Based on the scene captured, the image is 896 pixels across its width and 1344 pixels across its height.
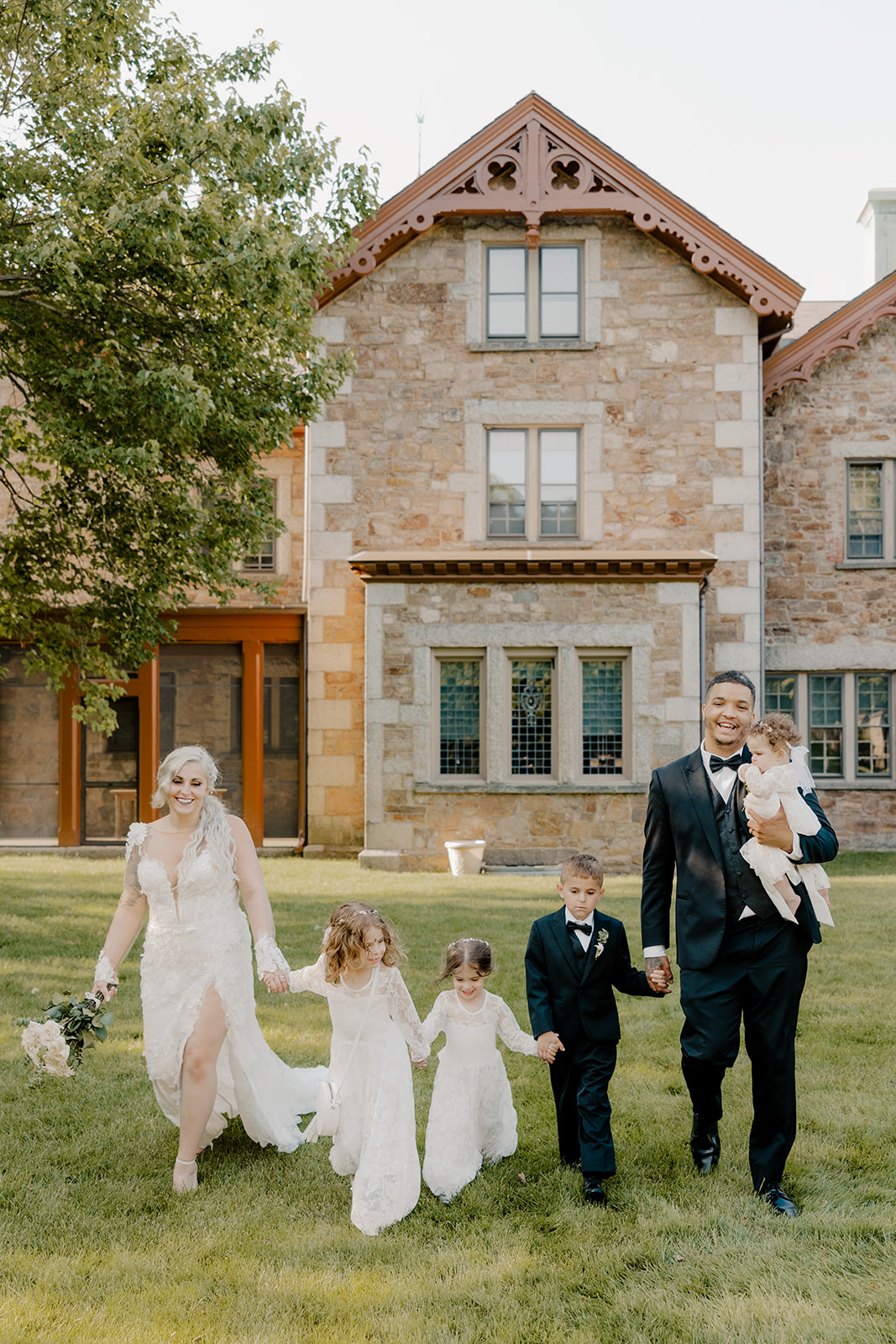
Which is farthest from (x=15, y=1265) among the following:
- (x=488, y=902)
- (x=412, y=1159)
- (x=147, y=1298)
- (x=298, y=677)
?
(x=298, y=677)

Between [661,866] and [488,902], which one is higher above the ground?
[661,866]

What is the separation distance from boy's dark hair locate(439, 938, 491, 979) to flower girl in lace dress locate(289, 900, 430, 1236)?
8.3 inches

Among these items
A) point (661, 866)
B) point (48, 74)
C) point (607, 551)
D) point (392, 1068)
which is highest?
point (48, 74)

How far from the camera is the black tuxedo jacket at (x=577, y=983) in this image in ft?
14.1

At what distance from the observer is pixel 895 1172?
174 inches

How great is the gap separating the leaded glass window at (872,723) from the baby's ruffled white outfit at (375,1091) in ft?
45.3

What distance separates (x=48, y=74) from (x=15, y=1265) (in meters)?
10.4

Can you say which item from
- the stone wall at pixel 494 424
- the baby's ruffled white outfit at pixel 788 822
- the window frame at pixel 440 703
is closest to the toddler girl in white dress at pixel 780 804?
the baby's ruffled white outfit at pixel 788 822

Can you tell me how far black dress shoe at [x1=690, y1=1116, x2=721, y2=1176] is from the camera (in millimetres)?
4430

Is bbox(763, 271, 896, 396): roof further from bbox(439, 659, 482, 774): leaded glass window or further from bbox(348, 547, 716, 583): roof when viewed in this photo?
bbox(439, 659, 482, 774): leaded glass window

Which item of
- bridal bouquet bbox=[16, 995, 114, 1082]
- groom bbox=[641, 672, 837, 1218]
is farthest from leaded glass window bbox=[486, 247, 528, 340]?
bridal bouquet bbox=[16, 995, 114, 1082]

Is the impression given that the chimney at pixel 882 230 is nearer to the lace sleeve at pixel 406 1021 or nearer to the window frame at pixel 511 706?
the window frame at pixel 511 706

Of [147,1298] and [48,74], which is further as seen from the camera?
[48,74]

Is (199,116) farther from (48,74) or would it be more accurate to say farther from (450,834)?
(450,834)
